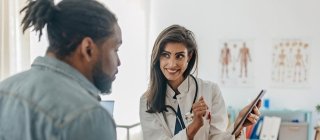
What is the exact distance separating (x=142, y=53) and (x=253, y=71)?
1137mm

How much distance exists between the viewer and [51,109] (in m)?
0.65

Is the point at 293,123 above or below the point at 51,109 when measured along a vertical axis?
below

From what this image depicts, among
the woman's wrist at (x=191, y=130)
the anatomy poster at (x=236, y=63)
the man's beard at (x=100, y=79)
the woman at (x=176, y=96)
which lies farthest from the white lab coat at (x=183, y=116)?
the anatomy poster at (x=236, y=63)

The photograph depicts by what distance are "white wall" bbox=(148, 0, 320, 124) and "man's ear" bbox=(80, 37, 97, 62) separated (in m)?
2.77

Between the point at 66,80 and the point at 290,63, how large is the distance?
291 centimetres

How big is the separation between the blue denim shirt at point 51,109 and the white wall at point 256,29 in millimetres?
2803

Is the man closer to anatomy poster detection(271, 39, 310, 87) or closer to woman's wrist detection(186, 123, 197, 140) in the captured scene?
woman's wrist detection(186, 123, 197, 140)

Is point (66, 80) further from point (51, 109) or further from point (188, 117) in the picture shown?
point (188, 117)

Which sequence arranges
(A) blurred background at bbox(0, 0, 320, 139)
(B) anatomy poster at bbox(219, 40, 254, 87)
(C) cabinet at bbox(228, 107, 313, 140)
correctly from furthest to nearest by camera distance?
(B) anatomy poster at bbox(219, 40, 254, 87), (A) blurred background at bbox(0, 0, 320, 139), (C) cabinet at bbox(228, 107, 313, 140)

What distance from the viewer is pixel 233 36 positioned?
3.35 m

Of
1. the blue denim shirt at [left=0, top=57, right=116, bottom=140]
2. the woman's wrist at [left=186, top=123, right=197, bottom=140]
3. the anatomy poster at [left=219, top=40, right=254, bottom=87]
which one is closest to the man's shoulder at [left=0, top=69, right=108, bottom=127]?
the blue denim shirt at [left=0, top=57, right=116, bottom=140]

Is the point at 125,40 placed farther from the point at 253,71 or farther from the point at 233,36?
the point at 253,71

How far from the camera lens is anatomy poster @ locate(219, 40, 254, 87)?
3.33 metres

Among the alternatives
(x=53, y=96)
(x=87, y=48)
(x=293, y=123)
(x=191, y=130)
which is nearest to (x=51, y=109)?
(x=53, y=96)
